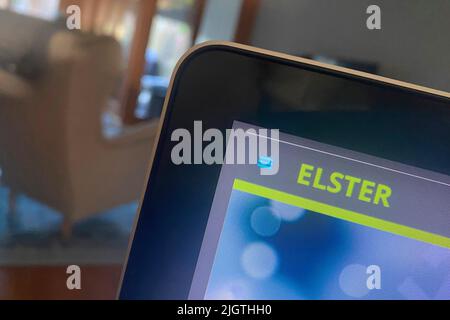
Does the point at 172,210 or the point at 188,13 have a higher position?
the point at 188,13

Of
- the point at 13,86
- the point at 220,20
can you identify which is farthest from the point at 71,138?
the point at 220,20

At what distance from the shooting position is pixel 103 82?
1.42ft

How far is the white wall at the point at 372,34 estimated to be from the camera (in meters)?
0.36

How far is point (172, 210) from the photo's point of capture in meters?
0.29

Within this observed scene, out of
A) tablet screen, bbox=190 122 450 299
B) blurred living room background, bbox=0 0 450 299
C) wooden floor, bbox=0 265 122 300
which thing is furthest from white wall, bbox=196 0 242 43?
wooden floor, bbox=0 265 122 300

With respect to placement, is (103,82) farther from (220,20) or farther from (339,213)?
(339,213)

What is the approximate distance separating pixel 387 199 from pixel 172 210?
0.13 metres

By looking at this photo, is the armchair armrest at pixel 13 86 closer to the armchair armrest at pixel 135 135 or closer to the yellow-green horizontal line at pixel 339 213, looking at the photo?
the armchair armrest at pixel 135 135

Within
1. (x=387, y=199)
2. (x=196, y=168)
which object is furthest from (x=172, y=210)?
(x=387, y=199)

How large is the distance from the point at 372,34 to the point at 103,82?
0.24 metres

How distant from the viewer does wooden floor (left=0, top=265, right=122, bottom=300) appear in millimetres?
408

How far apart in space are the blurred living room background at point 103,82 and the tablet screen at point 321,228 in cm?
12

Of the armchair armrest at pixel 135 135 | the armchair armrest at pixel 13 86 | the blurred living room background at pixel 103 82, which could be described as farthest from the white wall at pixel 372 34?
the armchair armrest at pixel 13 86
